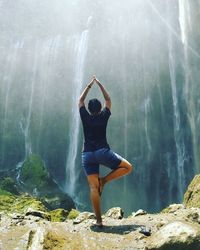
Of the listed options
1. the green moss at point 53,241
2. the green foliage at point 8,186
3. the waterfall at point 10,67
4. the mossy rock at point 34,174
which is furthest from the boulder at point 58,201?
the green moss at point 53,241

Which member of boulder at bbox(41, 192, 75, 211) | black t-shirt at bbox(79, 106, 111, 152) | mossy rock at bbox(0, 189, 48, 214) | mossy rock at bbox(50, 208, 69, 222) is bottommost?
boulder at bbox(41, 192, 75, 211)

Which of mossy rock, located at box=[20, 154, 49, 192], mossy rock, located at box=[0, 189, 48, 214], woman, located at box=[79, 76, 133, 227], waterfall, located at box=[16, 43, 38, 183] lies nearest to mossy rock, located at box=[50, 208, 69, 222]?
woman, located at box=[79, 76, 133, 227]

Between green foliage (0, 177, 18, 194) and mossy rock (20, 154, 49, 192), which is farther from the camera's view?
mossy rock (20, 154, 49, 192)

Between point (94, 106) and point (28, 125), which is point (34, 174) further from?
point (94, 106)

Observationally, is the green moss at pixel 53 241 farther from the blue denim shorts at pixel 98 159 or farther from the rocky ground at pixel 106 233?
the blue denim shorts at pixel 98 159

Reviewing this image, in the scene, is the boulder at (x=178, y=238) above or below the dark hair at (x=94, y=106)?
below

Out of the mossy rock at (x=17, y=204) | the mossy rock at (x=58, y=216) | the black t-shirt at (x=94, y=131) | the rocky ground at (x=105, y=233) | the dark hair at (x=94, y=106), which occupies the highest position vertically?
the dark hair at (x=94, y=106)

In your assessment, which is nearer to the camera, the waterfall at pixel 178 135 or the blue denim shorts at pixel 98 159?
the blue denim shorts at pixel 98 159

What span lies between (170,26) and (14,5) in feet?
62.0

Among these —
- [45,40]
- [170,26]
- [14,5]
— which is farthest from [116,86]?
[14,5]

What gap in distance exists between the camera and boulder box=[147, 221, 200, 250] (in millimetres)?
6664

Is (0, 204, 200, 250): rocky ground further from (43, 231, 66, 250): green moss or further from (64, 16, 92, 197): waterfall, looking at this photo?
(64, 16, 92, 197): waterfall

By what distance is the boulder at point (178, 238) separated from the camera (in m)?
6.66

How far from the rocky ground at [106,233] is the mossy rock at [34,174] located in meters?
22.8
